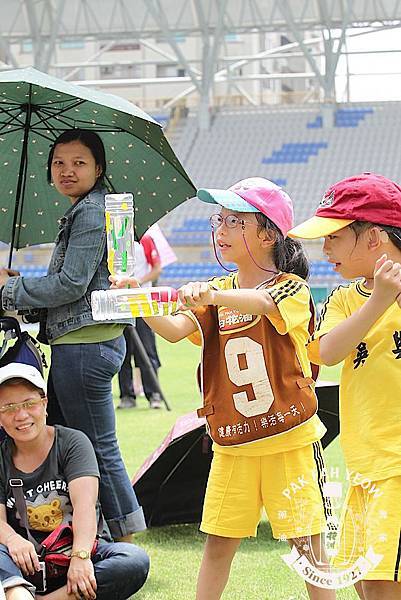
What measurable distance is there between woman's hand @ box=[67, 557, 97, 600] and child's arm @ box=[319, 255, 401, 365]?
108 centimetres

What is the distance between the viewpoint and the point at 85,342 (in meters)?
3.48

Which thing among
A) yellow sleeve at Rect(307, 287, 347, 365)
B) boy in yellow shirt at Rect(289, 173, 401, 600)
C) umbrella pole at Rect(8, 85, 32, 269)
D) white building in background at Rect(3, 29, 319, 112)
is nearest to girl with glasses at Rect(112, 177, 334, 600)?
yellow sleeve at Rect(307, 287, 347, 365)

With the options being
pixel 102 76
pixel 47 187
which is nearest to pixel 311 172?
pixel 102 76

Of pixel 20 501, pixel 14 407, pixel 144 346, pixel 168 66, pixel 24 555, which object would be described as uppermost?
pixel 168 66

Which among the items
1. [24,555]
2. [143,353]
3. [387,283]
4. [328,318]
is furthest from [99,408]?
[143,353]

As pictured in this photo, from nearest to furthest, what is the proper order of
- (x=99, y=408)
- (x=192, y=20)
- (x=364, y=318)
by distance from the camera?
(x=364, y=318) < (x=99, y=408) < (x=192, y=20)

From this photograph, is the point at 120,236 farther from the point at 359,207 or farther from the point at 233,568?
the point at 233,568

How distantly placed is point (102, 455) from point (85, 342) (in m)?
0.41

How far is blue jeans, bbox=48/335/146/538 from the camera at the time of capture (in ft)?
11.4

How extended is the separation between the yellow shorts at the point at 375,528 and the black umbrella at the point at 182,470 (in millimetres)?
1557

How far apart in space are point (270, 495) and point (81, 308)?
3.00 feet

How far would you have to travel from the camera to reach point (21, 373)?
10.9 ft

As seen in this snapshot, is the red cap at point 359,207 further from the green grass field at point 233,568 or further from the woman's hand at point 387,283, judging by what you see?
the green grass field at point 233,568

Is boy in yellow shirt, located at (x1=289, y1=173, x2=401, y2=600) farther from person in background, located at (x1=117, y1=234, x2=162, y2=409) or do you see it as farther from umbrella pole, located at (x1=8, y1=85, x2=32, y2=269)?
person in background, located at (x1=117, y1=234, x2=162, y2=409)
